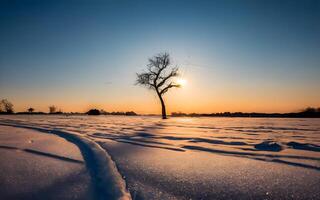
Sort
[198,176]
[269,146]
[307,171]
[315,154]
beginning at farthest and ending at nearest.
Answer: [269,146] → [315,154] → [307,171] → [198,176]

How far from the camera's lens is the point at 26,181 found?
1283 millimetres

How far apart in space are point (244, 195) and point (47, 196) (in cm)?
99

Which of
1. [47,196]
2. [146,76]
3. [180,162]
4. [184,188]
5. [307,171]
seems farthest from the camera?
[146,76]

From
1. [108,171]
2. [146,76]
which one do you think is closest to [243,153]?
[108,171]

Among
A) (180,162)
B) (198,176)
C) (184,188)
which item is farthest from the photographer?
(180,162)

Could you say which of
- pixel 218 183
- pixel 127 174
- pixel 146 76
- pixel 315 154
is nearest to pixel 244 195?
pixel 218 183

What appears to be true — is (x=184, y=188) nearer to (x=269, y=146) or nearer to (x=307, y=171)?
(x=307, y=171)

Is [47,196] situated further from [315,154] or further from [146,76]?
[146,76]

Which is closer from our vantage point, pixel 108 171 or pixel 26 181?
pixel 26 181

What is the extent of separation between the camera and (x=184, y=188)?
1210 millimetres

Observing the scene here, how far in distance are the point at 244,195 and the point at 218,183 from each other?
205mm

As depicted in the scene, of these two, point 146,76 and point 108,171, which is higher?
point 146,76

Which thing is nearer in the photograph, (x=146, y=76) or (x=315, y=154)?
(x=315, y=154)

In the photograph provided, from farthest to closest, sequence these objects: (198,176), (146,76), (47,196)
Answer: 1. (146,76)
2. (198,176)
3. (47,196)
